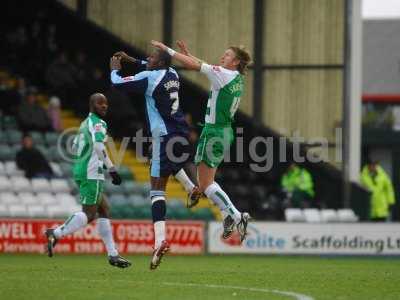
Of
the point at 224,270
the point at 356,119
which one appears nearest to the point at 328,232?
the point at 356,119

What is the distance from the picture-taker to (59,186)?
23.7 meters

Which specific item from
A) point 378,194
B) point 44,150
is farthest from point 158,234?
point 378,194

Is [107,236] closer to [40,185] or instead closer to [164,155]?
[164,155]

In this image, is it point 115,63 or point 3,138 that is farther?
point 3,138

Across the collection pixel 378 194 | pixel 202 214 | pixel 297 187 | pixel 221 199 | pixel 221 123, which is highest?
pixel 221 123

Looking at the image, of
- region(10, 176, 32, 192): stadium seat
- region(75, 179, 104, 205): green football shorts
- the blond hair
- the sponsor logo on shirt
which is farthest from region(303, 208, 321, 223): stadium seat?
the blond hair

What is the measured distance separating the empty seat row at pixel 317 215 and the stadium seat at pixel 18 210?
16.9 ft

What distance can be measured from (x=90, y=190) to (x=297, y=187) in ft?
35.3

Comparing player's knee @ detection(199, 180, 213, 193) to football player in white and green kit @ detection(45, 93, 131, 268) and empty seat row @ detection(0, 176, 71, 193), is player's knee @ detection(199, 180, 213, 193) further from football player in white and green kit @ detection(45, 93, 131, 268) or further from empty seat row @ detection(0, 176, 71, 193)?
empty seat row @ detection(0, 176, 71, 193)

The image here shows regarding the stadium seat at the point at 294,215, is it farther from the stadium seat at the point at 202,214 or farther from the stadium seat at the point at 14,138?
the stadium seat at the point at 14,138

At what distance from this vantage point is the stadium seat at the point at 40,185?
76.8 ft

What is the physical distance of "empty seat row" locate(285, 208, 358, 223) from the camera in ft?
77.9

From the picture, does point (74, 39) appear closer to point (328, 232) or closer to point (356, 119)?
point (356, 119)

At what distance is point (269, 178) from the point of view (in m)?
27.0
